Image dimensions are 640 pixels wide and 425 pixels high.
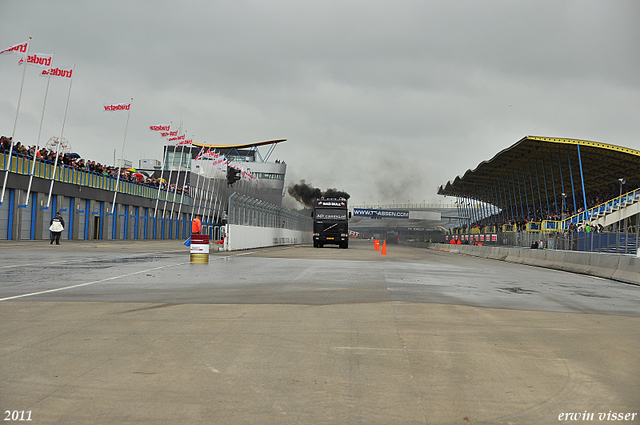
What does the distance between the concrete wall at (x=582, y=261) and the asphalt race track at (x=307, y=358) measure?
8.48 metres

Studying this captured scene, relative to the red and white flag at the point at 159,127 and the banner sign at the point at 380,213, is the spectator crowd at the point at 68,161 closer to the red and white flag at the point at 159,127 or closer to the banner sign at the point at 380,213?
the red and white flag at the point at 159,127

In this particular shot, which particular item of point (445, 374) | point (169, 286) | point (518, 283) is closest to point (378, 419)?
point (445, 374)

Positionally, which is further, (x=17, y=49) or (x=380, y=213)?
(x=380, y=213)

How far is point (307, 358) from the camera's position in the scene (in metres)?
6.03

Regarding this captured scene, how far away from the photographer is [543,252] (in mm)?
29062

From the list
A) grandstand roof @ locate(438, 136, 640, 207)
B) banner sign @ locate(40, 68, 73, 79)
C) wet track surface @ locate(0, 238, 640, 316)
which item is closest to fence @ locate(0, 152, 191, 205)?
banner sign @ locate(40, 68, 73, 79)

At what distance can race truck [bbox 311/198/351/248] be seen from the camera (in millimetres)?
52406

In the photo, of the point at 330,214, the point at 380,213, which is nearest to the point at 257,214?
the point at 330,214

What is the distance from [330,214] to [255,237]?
12.8 m

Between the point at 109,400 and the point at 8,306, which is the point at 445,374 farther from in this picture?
the point at 8,306

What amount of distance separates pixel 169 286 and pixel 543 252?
21.2 meters

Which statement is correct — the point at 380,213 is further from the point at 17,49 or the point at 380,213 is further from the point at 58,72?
the point at 17,49

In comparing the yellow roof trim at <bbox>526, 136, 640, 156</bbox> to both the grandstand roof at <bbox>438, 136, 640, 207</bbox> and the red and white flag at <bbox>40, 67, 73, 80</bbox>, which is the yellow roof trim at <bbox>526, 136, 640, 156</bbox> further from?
the red and white flag at <bbox>40, 67, 73, 80</bbox>

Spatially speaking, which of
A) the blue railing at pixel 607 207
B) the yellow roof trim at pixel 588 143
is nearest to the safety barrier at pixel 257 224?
the yellow roof trim at pixel 588 143
